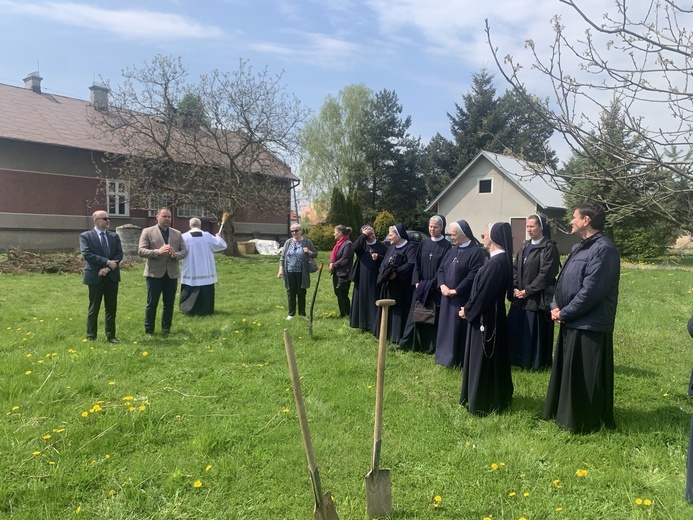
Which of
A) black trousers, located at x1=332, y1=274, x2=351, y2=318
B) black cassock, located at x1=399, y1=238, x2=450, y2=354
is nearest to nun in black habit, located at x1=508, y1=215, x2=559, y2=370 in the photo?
black cassock, located at x1=399, y1=238, x2=450, y2=354

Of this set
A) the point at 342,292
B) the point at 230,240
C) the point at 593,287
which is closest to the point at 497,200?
the point at 230,240

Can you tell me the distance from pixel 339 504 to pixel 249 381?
2.55 metres

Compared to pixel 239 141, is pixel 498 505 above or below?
below

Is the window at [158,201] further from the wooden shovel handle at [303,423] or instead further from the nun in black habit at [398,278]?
the wooden shovel handle at [303,423]

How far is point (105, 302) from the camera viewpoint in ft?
23.0

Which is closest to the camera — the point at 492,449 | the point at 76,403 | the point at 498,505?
the point at 498,505

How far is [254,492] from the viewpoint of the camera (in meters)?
3.47

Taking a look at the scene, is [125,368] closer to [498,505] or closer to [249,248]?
[498,505]

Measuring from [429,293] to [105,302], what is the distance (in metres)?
4.76

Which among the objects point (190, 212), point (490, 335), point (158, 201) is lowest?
point (490, 335)

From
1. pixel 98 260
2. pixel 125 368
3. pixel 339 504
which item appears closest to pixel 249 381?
pixel 125 368

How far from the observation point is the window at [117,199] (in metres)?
24.3

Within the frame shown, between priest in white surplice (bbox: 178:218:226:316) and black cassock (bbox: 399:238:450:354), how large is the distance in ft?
14.1

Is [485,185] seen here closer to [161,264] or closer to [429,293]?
→ [429,293]
